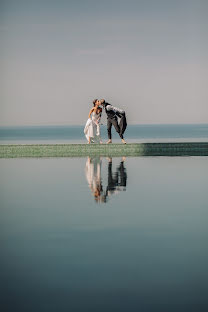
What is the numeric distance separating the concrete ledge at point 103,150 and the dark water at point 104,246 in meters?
7.82

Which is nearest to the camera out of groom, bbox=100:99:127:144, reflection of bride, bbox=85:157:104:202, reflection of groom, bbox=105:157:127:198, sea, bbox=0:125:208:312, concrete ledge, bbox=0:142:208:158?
sea, bbox=0:125:208:312

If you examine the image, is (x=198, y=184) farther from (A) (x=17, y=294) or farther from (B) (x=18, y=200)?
(A) (x=17, y=294)

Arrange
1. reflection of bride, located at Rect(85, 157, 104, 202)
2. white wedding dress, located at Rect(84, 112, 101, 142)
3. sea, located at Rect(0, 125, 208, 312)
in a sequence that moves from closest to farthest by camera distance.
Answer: sea, located at Rect(0, 125, 208, 312) → reflection of bride, located at Rect(85, 157, 104, 202) → white wedding dress, located at Rect(84, 112, 101, 142)

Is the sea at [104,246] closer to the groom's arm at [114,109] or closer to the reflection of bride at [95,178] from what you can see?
the reflection of bride at [95,178]

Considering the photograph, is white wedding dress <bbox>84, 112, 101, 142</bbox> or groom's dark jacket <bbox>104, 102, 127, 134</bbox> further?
white wedding dress <bbox>84, 112, 101, 142</bbox>

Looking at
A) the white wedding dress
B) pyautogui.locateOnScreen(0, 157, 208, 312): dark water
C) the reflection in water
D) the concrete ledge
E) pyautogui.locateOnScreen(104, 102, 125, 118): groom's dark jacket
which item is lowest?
pyautogui.locateOnScreen(0, 157, 208, 312): dark water

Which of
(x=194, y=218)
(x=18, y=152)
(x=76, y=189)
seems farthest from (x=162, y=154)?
(x=194, y=218)

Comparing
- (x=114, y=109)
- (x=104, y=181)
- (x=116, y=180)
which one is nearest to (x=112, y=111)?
(x=114, y=109)

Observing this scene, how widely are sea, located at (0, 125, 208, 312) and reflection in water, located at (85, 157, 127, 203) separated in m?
0.02

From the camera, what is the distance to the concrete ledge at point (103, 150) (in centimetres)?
1931

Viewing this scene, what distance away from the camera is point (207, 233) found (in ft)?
21.4

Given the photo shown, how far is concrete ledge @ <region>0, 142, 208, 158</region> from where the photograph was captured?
1931 cm

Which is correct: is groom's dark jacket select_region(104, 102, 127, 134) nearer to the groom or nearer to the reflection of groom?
the groom

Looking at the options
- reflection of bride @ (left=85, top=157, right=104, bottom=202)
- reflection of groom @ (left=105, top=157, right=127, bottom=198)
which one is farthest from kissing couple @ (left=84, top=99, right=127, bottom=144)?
reflection of groom @ (left=105, top=157, right=127, bottom=198)
